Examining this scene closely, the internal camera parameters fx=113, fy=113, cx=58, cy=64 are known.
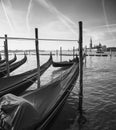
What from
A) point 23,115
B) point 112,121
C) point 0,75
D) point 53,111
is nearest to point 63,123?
point 53,111

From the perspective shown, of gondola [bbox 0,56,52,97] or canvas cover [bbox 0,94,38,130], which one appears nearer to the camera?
canvas cover [bbox 0,94,38,130]

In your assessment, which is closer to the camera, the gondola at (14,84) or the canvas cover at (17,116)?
the canvas cover at (17,116)

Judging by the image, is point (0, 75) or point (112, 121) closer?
point (112, 121)

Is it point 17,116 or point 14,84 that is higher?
point 17,116

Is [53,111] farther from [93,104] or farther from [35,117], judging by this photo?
[93,104]

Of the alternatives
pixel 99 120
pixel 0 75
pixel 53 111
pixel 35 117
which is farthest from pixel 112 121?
pixel 0 75

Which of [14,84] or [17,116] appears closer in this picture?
[17,116]

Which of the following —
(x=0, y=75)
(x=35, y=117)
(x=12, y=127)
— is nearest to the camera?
(x=12, y=127)

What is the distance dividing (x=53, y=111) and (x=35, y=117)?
35.0 inches

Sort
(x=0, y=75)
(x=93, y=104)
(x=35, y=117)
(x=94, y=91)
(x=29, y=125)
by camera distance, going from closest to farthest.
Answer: (x=29, y=125) < (x=35, y=117) < (x=93, y=104) < (x=94, y=91) < (x=0, y=75)

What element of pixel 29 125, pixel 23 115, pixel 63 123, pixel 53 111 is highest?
pixel 23 115

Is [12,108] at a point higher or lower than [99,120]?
higher

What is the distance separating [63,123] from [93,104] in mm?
1683

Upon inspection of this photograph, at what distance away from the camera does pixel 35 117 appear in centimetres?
204
